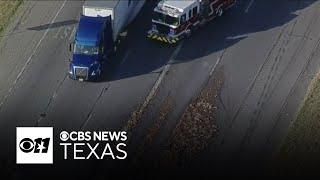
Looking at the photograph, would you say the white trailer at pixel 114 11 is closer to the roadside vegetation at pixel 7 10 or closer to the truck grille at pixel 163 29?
the truck grille at pixel 163 29

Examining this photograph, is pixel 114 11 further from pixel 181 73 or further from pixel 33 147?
pixel 33 147

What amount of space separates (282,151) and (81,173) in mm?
11408

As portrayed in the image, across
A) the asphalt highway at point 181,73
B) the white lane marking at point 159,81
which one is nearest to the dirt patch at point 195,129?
the asphalt highway at point 181,73

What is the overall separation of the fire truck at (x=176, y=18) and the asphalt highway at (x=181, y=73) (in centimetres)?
70

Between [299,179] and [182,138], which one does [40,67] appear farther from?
[299,179]

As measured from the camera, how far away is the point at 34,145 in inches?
1529

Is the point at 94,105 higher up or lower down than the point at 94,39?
lower down

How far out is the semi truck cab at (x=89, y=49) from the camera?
44938 mm

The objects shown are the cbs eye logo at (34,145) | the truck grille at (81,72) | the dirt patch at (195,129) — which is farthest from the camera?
the truck grille at (81,72)

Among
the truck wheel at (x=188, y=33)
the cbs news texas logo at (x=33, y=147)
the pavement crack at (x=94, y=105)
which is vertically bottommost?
the cbs news texas logo at (x=33, y=147)

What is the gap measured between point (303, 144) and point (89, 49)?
14.8m

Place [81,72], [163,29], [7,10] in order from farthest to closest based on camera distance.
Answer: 1. [7,10]
2. [163,29]
3. [81,72]

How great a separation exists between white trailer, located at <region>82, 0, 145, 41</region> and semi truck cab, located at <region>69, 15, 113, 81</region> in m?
0.62

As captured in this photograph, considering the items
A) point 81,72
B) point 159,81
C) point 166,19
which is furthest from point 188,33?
point 81,72
